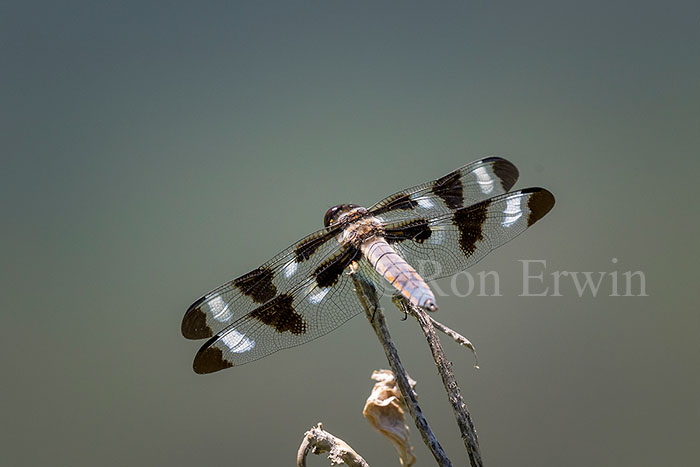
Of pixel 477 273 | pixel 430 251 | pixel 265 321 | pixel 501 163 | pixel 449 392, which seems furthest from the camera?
pixel 477 273

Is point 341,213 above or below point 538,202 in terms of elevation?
above

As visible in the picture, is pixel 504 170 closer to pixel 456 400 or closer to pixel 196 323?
pixel 456 400

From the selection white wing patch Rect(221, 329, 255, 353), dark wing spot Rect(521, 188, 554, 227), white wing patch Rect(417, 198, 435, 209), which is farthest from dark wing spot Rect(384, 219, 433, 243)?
white wing patch Rect(221, 329, 255, 353)

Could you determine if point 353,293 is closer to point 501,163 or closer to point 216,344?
point 216,344

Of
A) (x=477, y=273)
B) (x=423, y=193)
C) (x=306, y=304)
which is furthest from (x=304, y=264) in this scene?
(x=477, y=273)

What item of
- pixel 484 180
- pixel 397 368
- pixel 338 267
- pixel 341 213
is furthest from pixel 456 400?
pixel 484 180

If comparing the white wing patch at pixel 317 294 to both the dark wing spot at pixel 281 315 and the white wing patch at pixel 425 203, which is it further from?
the white wing patch at pixel 425 203

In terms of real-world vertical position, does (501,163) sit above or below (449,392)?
above
